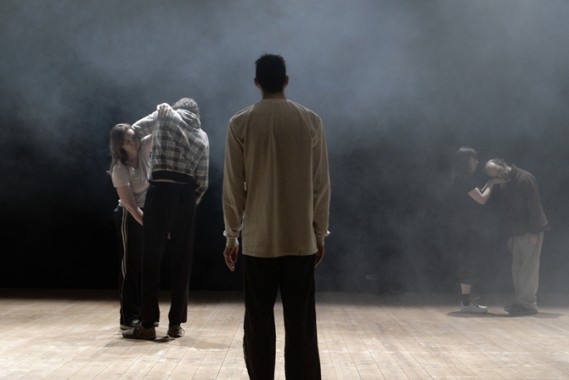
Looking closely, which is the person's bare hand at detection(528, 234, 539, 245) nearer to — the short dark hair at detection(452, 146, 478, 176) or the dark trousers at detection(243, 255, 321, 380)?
the short dark hair at detection(452, 146, 478, 176)

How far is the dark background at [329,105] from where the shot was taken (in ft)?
19.4

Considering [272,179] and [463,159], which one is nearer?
[272,179]

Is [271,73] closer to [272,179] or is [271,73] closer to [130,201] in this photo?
[272,179]

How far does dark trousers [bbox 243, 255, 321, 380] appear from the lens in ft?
7.98

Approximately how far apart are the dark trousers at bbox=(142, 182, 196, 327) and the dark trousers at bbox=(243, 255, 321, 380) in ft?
4.56

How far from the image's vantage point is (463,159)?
17.0 feet

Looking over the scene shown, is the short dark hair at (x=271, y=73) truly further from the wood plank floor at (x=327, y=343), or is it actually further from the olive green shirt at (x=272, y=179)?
the wood plank floor at (x=327, y=343)

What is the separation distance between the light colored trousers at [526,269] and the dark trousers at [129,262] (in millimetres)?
2379

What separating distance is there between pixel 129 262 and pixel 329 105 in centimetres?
250

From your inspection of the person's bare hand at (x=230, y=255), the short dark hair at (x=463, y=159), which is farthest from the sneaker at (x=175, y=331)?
the short dark hair at (x=463, y=159)

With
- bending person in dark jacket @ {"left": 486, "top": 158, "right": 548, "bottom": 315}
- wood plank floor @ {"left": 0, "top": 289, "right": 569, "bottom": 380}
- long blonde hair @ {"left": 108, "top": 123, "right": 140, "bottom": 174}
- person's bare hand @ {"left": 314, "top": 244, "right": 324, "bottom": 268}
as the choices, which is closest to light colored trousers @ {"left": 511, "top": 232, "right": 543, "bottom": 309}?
bending person in dark jacket @ {"left": 486, "top": 158, "right": 548, "bottom": 315}

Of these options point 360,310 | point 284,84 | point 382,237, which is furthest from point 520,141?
point 284,84

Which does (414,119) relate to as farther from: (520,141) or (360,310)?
(360,310)

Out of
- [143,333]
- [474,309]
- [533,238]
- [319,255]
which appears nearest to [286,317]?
[319,255]
